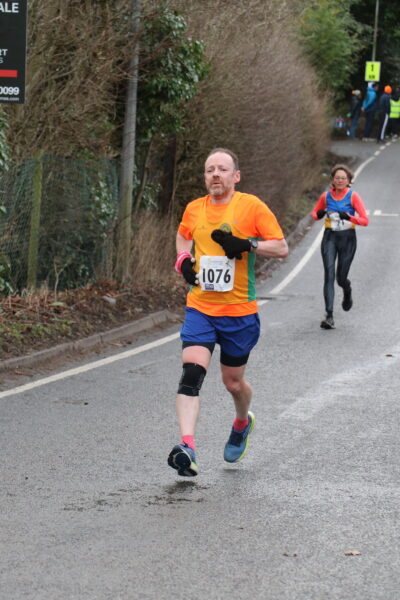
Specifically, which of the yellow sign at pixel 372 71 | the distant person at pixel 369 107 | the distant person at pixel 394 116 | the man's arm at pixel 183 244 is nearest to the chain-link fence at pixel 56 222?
the man's arm at pixel 183 244

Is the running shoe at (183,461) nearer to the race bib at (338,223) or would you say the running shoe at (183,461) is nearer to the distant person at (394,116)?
the race bib at (338,223)

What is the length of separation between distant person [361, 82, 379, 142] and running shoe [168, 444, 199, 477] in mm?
44526

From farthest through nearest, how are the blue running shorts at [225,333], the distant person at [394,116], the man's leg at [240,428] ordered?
the distant person at [394,116] → the man's leg at [240,428] → the blue running shorts at [225,333]

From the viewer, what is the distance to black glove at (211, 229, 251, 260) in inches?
271

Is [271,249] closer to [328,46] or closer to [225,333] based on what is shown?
[225,333]

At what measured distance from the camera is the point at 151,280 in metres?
17.1

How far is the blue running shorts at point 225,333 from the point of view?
7.09m

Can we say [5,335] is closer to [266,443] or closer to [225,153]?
[266,443]

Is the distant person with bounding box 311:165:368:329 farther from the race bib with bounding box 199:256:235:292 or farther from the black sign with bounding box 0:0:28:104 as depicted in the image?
the race bib with bounding box 199:256:235:292

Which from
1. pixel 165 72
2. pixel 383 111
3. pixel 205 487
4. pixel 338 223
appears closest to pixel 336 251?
pixel 338 223

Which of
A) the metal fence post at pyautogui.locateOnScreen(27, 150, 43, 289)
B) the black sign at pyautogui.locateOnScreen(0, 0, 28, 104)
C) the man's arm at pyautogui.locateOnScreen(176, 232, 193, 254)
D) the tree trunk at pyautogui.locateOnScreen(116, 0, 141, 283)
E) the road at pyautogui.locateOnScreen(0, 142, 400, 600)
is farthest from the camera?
the tree trunk at pyautogui.locateOnScreen(116, 0, 141, 283)

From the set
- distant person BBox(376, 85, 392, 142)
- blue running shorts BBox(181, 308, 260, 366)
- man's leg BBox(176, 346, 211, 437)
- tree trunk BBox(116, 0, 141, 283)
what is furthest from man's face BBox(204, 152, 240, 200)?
distant person BBox(376, 85, 392, 142)

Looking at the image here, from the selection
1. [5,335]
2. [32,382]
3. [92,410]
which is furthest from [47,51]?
[92,410]

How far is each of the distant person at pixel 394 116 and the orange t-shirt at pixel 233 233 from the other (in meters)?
46.6
